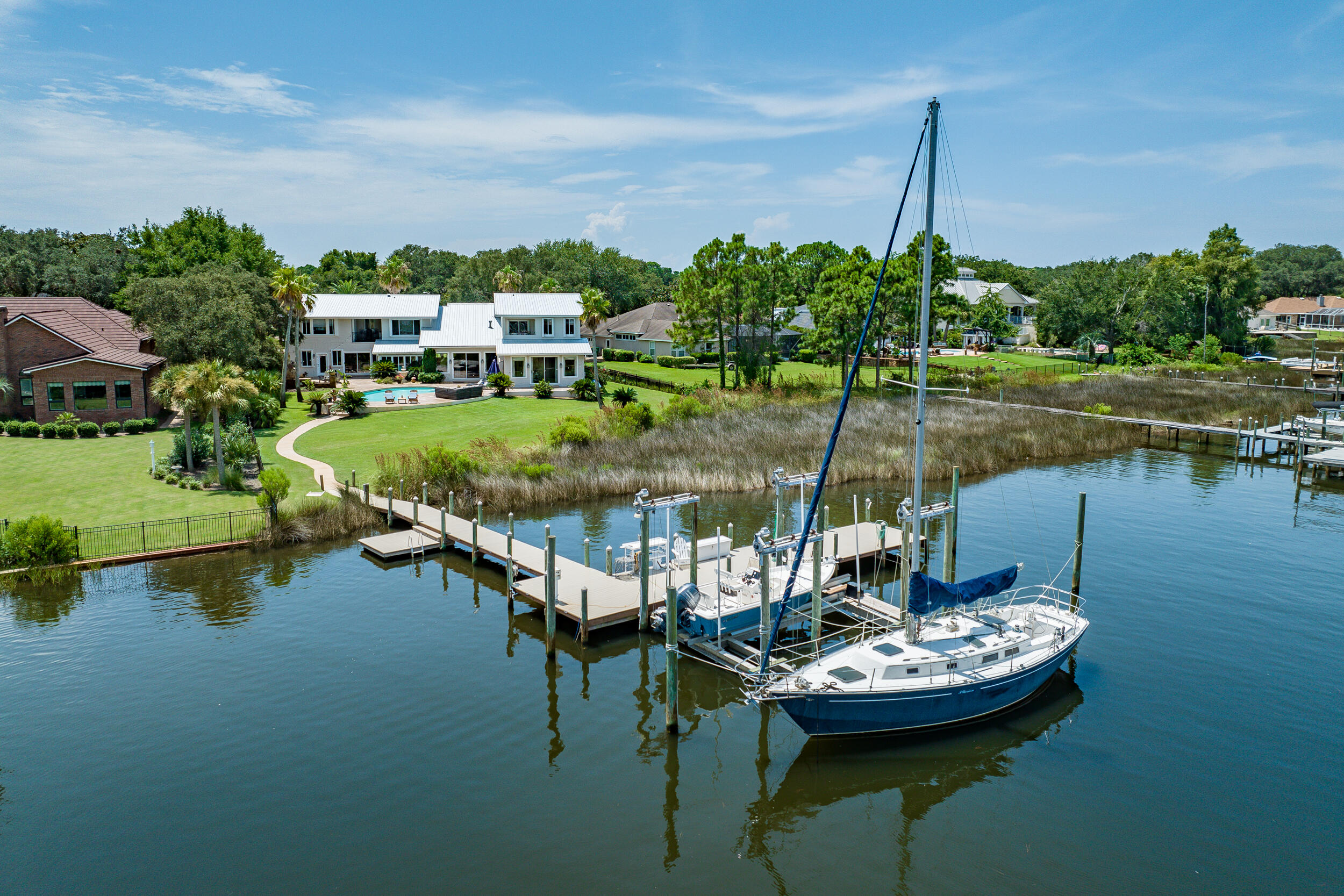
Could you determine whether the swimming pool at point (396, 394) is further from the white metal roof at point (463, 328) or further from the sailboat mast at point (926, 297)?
the sailboat mast at point (926, 297)

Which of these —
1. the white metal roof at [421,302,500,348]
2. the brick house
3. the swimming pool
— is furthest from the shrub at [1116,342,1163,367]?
the brick house

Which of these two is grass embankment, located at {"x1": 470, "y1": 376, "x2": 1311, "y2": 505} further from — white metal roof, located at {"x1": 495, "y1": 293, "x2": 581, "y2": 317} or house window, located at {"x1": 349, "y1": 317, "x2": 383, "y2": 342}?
house window, located at {"x1": 349, "y1": 317, "x2": 383, "y2": 342}

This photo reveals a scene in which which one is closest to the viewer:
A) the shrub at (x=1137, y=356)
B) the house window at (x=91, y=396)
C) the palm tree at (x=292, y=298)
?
the house window at (x=91, y=396)

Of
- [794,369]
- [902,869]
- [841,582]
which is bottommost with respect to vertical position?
[902,869]

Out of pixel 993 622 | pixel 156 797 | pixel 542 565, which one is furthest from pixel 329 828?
pixel 993 622

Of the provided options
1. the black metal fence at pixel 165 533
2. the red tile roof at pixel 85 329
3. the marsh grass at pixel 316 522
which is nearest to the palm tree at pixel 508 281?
the red tile roof at pixel 85 329

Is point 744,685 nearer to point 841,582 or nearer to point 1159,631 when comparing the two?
point 841,582

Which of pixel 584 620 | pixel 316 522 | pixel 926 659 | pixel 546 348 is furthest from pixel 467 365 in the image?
pixel 926 659

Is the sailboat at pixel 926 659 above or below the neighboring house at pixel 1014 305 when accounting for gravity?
below
